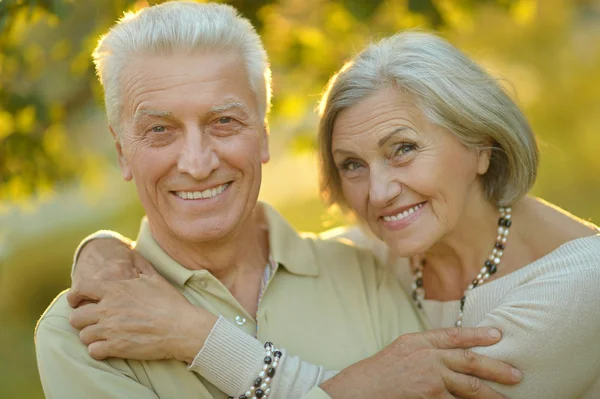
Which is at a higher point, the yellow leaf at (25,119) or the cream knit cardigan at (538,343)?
the yellow leaf at (25,119)

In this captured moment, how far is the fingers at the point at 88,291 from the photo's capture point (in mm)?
2496

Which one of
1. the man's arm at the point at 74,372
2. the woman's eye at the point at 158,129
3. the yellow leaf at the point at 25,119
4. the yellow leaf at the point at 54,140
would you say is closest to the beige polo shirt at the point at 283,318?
the man's arm at the point at 74,372

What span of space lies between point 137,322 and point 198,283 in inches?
13.2

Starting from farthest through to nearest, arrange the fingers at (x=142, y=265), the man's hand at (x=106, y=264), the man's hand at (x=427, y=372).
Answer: the fingers at (x=142, y=265)
the man's hand at (x=106, y=264)
the man's hand at (x=427, y=372)

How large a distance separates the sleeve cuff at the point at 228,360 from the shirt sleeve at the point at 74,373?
198 mm

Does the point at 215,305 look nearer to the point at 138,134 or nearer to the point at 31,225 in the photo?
the point at 138,134

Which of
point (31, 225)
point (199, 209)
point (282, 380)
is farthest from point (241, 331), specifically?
point (31, 225)

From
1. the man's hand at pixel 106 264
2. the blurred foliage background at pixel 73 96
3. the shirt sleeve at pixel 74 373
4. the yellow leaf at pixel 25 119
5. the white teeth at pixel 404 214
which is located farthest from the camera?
the yellow leaf at pixel 25 119

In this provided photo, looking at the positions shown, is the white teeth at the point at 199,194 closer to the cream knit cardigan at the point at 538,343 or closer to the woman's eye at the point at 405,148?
the cream knit cardigan at the point at 538,343

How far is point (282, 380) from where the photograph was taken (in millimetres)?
2471

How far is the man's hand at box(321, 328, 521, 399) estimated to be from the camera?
2.45 meters

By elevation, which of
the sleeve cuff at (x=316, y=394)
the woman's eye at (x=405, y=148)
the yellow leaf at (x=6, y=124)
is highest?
the woman's eye at (x=405, y=148)

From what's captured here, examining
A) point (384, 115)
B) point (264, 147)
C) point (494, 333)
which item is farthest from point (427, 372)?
point (264, 147)

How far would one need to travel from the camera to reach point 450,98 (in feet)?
8.86
